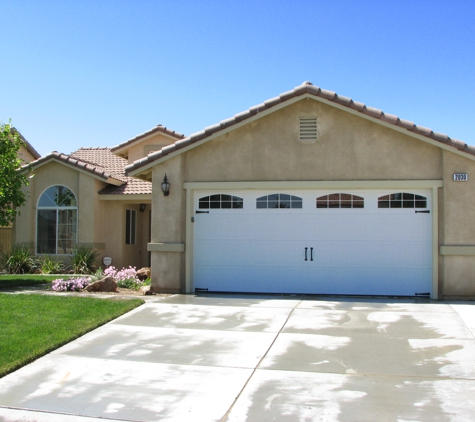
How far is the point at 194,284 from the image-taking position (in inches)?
524

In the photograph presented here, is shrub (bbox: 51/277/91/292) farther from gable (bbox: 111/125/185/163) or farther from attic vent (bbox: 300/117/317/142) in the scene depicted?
gable (bbox: 111/125/185/163)

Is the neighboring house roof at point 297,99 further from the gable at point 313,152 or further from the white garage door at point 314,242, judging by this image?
the white garage door at point 314,242

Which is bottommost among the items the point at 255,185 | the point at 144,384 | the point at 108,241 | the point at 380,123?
the point at 144,384

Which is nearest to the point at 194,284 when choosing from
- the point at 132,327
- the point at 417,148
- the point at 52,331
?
the point at 132,327

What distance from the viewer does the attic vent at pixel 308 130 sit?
41.7ft

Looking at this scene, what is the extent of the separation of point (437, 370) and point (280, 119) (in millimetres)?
7304

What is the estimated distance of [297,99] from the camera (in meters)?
12.6

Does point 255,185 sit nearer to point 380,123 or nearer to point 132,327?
point 380,123

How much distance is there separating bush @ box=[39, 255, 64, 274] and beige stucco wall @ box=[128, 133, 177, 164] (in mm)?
5779

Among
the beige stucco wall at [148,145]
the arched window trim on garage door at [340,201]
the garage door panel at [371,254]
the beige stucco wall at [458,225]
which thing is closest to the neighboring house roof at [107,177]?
the beige stucco wall at [148,145]

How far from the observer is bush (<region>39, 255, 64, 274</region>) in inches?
724

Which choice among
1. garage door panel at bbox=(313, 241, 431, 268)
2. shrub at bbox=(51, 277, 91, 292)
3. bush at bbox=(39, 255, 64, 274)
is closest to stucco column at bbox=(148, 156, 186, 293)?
shrub at bbox=(51, 277, 91, 292)

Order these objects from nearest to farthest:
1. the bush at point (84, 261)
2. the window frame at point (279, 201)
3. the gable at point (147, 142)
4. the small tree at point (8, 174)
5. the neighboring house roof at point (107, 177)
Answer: the window frame at point (279, 201)
the small tree at point (8, 174)
the bush at point (84, 261)
the neighboring house roof at point (107, 177)
the gable at point (147, 142)

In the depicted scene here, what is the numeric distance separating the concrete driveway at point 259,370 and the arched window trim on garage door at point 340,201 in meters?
2.94
